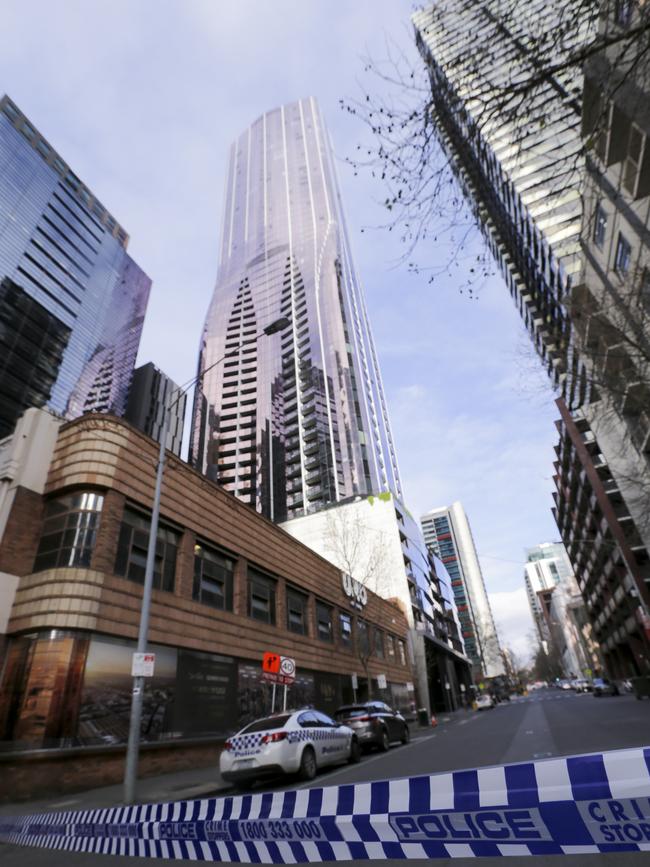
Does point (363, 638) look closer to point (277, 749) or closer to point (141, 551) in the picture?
point (141, 551)

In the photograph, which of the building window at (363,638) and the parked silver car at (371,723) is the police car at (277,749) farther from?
the building window at (363,638)

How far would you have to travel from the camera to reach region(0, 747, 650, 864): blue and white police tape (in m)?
1.90

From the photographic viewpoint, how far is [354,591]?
97.3 feet

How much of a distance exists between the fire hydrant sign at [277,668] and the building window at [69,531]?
19.5 feet

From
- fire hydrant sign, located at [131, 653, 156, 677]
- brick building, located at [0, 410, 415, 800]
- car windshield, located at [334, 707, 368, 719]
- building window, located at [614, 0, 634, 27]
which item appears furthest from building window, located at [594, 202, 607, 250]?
fire hydrant sign, located at [131, 653, 156, 677]

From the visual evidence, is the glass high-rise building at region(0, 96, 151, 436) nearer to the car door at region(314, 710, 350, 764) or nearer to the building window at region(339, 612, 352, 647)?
the building window at region(339, 612, 352, 647)

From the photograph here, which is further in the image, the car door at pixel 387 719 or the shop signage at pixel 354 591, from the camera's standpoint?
the shop signage at pixel 354 591

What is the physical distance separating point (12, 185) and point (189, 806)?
353 ft

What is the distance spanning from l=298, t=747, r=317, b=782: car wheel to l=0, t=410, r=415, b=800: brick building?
16.9ft

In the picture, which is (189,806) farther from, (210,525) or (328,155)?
(328,155)

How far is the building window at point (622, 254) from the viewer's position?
19.9 m

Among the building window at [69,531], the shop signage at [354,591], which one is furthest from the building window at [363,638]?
the building window at [69,531]

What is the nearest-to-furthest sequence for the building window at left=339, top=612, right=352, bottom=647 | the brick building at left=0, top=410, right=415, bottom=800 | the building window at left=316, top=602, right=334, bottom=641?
the brick building at left=0, top=410, right=415, bottom=800 → the building window at left=316, top=602, right=334, bottom=641 → the building window at left=339, top=612, right=352, bottom=647

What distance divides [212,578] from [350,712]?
21.3 feet
